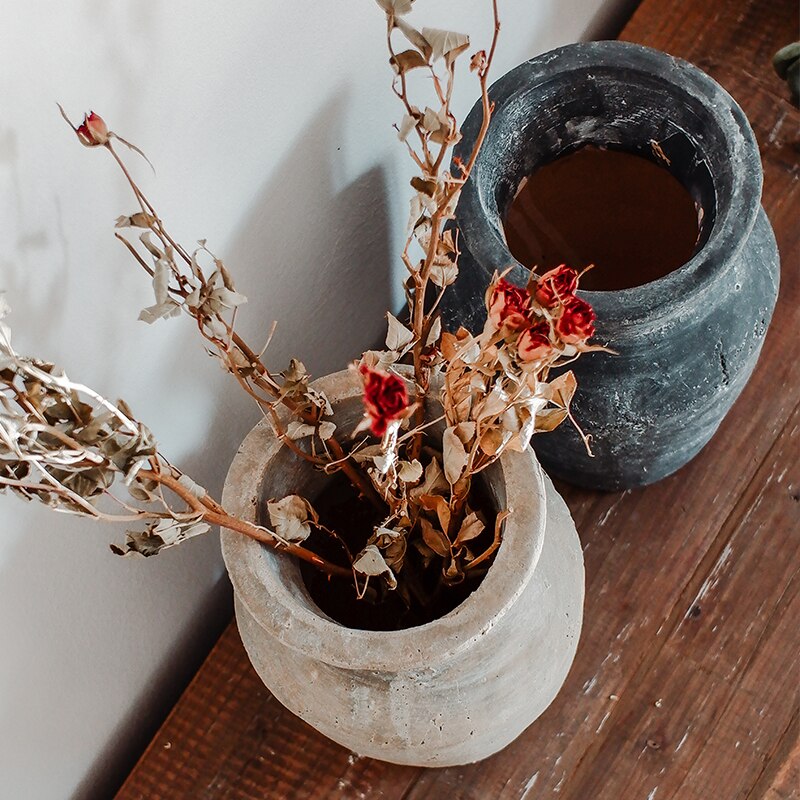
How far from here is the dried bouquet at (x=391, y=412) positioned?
44 centimetres

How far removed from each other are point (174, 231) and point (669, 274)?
0.97 ft

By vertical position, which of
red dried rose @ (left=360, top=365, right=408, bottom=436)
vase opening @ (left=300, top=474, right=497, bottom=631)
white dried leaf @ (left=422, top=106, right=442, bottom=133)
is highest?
white dried leaf @ (left=422, top=106, right=442, bottom=133)

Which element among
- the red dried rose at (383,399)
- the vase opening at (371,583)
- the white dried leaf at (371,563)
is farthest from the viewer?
the vase opening at (371,583)

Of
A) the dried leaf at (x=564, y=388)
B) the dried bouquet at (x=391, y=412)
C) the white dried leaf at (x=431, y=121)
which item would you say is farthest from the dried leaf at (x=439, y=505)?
the white dried leaf at (x=431, y=121)

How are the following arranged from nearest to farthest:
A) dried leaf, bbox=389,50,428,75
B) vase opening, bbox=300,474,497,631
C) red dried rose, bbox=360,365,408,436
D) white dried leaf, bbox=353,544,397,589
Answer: red dried rose, bbox=360,365,408,436, dried leaf, bbox=389,50,428,75, white dried leaf, bbox=353,544,397,589, vase opening, bbox=300,474,497,631

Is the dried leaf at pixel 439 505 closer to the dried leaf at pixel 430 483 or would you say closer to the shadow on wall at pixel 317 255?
the dried leaf at pixel 430 483

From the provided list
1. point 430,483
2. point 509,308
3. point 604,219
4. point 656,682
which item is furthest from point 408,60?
point 656,682

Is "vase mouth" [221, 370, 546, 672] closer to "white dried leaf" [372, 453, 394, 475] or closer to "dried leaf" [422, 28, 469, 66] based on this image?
"white dried leaf" [372, 453, 394, 475]

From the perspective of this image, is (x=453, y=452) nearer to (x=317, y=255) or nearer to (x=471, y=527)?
(x=471, y=527)

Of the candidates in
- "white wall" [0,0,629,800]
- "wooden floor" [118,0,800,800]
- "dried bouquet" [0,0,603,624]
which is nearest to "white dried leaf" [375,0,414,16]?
"dried bouquet" [0,0,603,624]

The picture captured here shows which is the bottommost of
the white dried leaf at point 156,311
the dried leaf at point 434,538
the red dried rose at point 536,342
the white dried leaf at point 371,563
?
the dried leaf at point 434,538

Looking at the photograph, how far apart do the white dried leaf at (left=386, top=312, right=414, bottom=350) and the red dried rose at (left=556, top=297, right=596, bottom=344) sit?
163 millimetres

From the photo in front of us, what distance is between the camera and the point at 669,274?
0.64 meters

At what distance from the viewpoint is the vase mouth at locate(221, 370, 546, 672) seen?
57 centimetres
